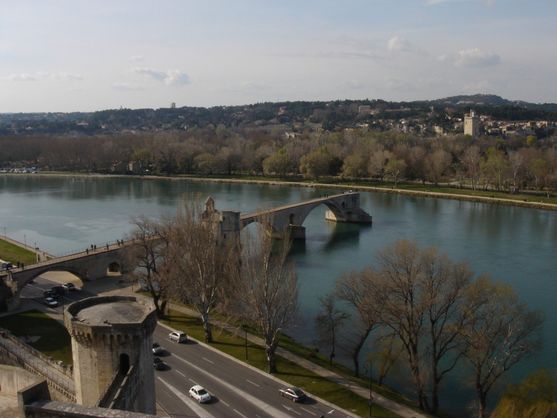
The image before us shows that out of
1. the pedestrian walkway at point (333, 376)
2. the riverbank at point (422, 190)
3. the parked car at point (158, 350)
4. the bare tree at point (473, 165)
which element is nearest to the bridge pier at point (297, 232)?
the pedestrian walkway at point (333, 376)

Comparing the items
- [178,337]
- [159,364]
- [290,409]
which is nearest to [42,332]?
[178,337]

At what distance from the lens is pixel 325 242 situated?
51.1 meters

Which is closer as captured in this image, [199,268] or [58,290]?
[199,268]

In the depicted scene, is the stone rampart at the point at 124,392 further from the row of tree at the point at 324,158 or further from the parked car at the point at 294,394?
the row of tree at the point at 324,158

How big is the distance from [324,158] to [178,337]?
2672 inches

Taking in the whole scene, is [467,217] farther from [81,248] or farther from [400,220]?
[81,248]

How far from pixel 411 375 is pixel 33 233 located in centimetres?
3973

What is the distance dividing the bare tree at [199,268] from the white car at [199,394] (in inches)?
209

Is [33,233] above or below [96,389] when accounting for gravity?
below

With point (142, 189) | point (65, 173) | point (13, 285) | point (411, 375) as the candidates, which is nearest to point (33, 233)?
point (13, 285)

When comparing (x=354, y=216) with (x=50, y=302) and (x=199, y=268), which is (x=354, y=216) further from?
(x=50, y=302)

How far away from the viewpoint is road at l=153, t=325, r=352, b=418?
18938mm

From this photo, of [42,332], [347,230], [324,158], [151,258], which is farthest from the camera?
[324,158]

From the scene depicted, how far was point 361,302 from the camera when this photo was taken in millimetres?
23281
